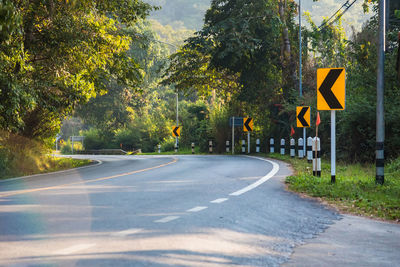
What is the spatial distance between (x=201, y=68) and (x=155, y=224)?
90.3 feet

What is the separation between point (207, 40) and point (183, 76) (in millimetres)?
5273

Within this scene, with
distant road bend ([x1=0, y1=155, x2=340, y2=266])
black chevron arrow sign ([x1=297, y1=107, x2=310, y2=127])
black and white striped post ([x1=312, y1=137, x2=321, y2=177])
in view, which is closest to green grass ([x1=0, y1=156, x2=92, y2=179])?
distant road bend ([x1=0, y1=155, x2=340, y2=266])

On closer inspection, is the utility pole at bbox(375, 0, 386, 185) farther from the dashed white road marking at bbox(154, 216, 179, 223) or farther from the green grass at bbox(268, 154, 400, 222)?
the dashed white road marking at bbox(154, 216, 179, 223)

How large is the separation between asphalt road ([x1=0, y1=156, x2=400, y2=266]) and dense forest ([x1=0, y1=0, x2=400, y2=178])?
278 centimetres

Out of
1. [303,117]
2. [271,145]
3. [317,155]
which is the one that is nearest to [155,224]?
[317,155]

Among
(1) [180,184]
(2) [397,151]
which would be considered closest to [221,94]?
(2) [397,151]

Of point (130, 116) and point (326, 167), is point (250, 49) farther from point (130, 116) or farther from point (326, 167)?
point (130, 116)

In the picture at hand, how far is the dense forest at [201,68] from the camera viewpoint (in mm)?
15898

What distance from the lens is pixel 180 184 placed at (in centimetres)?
1173

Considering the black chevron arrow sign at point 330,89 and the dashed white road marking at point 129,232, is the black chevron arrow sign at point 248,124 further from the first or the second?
the dashed white road marking at point 129,232

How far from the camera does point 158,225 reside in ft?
21.6

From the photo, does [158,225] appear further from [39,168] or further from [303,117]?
[303,117]

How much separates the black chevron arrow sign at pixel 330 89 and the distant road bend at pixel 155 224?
222 cm

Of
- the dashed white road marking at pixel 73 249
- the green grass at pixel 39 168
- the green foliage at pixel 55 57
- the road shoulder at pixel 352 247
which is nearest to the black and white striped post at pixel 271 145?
the green foliage at pixel 55 57
